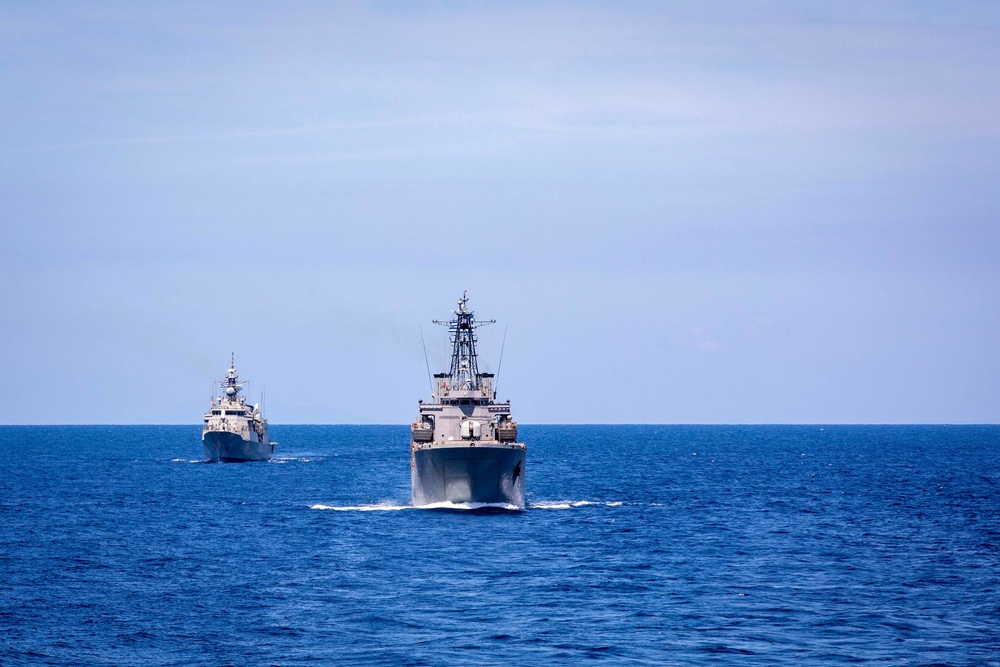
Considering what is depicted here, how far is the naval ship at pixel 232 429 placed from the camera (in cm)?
14788

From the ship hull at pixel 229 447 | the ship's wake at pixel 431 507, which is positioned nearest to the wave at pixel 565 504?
the ship's wake at pixel 431 507

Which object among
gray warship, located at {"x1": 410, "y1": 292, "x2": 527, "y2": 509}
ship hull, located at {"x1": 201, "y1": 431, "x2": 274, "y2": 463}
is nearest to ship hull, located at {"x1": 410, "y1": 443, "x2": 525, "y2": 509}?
gray warship, located at {"x1": 410, "y1": 292, "x2": 527, "y2": 509}

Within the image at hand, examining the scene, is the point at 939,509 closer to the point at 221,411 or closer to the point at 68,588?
the point at 68,588

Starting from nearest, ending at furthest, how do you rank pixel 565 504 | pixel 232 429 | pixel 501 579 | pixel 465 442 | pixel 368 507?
pixel 501 579
pixel 465 442
pixel 368 507
pixel 565 504
pixel 232 429

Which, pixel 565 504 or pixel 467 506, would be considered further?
pixel 565 504

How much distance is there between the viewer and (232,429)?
14775 cm

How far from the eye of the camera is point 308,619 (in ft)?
138

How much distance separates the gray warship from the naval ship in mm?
72454

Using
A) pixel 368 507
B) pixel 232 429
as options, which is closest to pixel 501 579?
pixel 368 507

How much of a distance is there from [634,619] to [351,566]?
16.2m

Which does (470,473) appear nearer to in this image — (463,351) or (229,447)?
(463,351)

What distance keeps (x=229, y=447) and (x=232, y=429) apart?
2.49 metres

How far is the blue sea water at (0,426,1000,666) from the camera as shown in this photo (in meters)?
37.8

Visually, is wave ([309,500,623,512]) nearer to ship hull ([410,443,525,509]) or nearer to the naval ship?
ship hull ([410,443,525,509])
